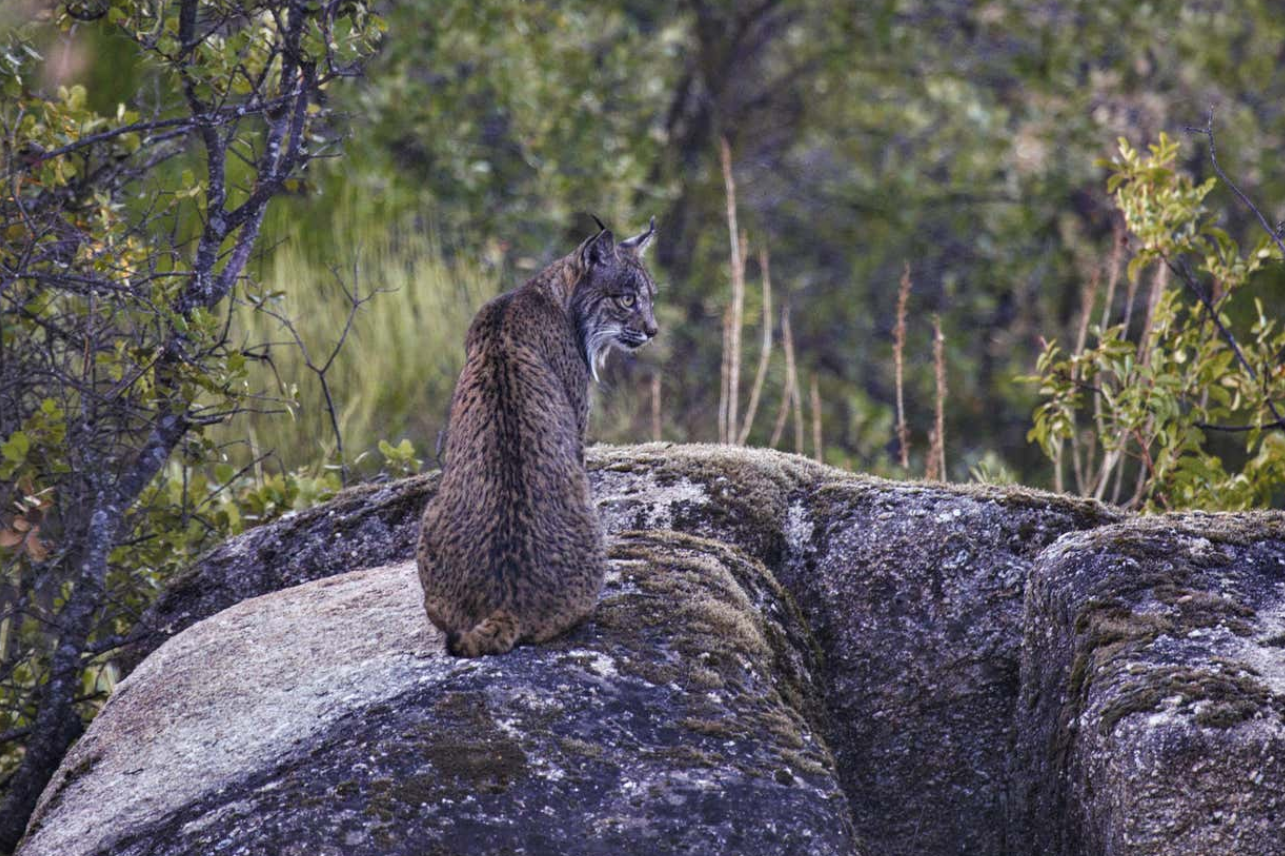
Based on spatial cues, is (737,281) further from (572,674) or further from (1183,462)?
(572,674)

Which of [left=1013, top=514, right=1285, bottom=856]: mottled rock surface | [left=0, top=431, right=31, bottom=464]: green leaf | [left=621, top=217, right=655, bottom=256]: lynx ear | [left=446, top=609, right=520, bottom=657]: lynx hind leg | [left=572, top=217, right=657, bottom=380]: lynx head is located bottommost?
[left=1013, top=514, right=1285, bottom=856]: mottled rock surface

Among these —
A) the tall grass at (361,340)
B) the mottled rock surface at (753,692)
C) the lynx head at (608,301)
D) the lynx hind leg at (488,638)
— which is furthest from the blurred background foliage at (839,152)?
the lynx hind leg at (488,638)

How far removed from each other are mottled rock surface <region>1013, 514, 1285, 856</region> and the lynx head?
1680mm

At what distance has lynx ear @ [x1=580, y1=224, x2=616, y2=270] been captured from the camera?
217 inches

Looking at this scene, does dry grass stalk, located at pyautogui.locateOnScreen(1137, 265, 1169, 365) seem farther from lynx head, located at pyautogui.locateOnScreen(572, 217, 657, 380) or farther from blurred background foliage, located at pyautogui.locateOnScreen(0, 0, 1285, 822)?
blurred background foliage, located at pyautogui.locateOnScreen(0, 0, 1285, 822)

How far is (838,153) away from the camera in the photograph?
16750 millimetres

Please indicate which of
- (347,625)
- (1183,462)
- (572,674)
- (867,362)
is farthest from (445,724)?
(867,362)

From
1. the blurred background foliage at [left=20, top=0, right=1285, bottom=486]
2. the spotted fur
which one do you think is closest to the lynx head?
the spotted fur

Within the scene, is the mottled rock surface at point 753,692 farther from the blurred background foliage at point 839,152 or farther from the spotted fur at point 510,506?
the blurred background foliage at point 839,152

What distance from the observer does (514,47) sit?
44.8 feet

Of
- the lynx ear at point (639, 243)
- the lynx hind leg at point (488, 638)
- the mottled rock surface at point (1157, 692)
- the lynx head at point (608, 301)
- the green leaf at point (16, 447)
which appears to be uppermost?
the lynx ear at point (639, 243)

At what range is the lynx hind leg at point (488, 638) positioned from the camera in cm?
422

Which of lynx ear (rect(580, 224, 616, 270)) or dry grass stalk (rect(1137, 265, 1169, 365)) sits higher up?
lynx ear (rect(580, 224, 616, 270))

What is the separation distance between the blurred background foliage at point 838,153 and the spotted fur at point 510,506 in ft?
24.8
